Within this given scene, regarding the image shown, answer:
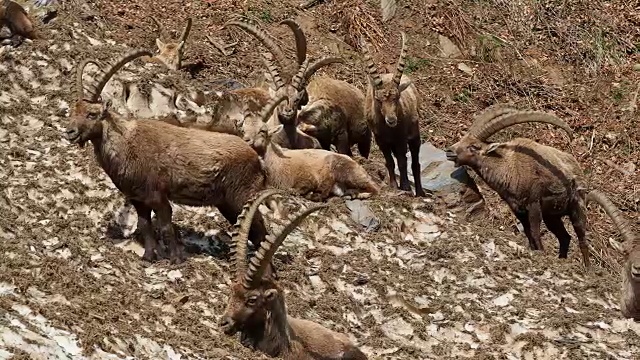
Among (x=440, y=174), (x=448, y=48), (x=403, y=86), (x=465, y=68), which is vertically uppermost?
(x=403, y=86)

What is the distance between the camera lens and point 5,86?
13.1 meters

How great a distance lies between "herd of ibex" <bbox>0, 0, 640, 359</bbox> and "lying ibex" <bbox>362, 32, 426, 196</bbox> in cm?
2

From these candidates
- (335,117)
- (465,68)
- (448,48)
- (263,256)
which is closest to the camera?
(263,256)

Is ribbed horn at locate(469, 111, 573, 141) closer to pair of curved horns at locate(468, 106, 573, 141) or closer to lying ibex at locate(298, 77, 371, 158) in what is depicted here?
pair of curved horns at locate(468, 106, 573, 141)

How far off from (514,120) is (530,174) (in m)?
0.71

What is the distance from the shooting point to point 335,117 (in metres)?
14.7

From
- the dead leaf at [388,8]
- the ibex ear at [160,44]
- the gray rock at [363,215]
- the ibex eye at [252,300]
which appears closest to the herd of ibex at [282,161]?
the ibex eye at [252,300]

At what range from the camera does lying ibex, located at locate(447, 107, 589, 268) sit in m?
Result: 12.6

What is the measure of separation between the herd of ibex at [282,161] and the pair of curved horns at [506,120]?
15 millimetres

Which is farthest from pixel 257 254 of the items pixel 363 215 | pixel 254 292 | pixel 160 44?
pixel 160 44

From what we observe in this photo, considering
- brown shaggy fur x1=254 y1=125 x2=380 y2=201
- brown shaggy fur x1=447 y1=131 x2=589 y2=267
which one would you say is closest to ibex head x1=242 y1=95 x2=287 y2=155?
brown shaggy fur x1=254 y1=125 x2=380 y2=201

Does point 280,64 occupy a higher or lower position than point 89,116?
lower

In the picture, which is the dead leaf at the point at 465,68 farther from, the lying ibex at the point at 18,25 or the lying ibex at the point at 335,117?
the lying ibex at the point at 18,25

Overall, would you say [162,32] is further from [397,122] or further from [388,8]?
[397,122]
